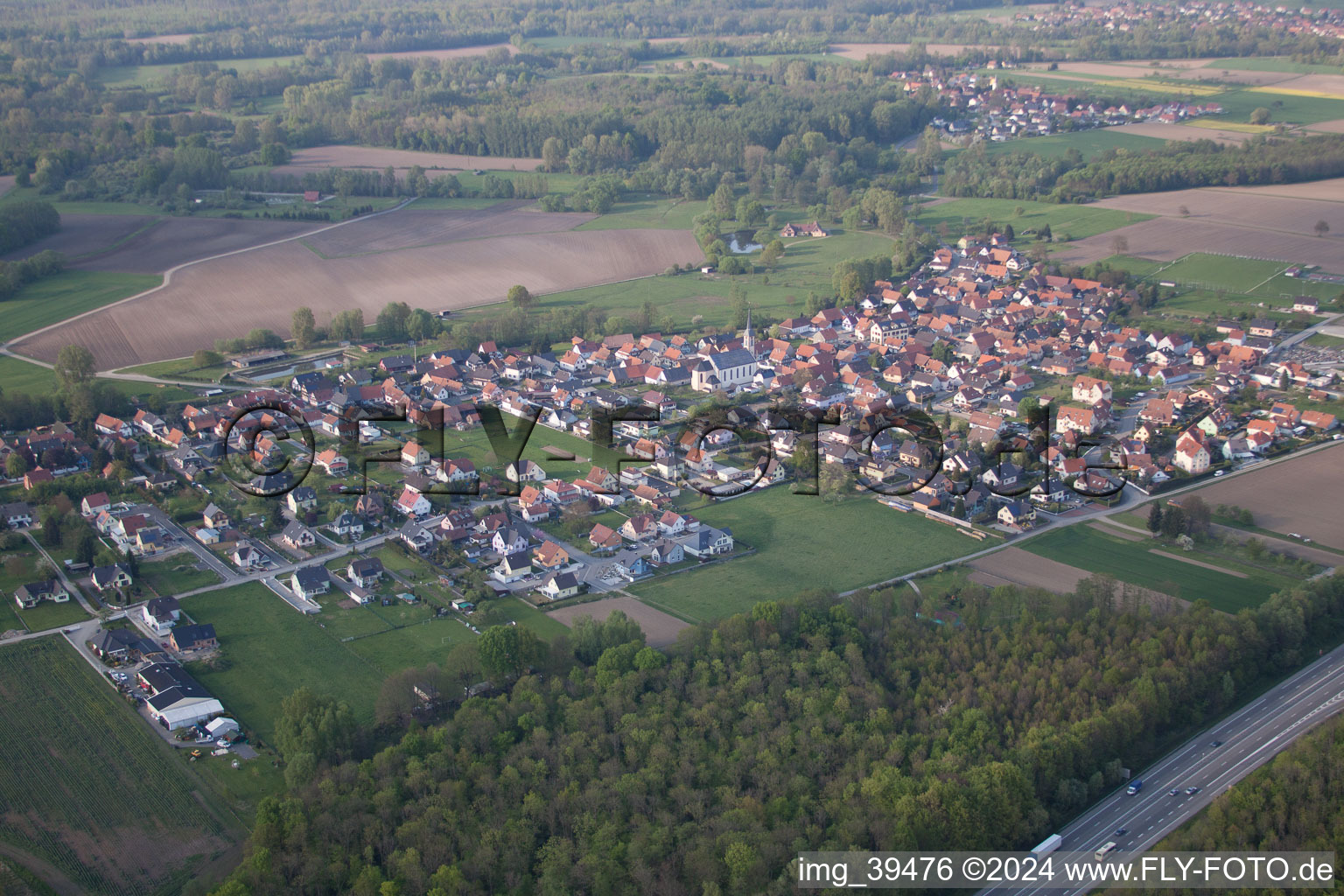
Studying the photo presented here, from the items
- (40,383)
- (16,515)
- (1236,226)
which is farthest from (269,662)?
(1236,226)

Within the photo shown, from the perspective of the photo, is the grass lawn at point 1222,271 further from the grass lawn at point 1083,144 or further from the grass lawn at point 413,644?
the grass lawn at point 413,644

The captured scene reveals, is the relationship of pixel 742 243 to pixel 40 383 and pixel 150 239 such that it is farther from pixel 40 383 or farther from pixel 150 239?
pixel 40 383

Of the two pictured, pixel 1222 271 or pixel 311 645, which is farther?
pixel 1222 271

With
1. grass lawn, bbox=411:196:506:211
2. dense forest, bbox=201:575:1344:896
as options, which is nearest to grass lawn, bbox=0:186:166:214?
grass lawn, bbox=411:196:506:211

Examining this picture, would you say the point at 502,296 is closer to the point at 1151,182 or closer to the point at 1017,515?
the point at 1017,515

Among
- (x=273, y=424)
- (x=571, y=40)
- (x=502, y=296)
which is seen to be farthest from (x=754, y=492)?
(x=571, y=40)

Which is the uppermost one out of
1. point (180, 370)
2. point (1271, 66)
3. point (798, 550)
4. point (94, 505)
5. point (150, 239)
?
point (1271, 66)

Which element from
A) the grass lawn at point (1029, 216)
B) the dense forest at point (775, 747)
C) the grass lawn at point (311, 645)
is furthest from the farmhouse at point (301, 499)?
the grass lawn at point (1029, 216)
